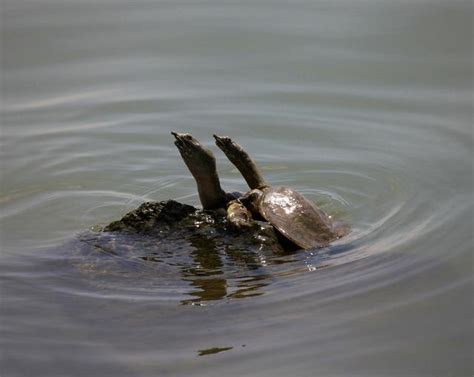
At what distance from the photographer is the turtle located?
4.77 metres

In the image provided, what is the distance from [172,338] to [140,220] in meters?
0.99

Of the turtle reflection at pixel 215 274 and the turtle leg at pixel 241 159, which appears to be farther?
the turtle leg at pixel 241 159

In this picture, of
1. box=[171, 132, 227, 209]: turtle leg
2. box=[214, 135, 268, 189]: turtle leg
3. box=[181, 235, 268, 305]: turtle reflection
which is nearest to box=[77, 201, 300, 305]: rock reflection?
box=[181, 235, 268, 305]: turtle reflection

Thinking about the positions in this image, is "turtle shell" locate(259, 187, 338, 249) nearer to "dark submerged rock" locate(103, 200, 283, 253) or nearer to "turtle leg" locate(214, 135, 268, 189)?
"dark submerged rock" locate(103, 200, 283, 253)

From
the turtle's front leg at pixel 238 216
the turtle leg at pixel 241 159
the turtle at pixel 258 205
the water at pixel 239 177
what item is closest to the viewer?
the water at pixel 239 177

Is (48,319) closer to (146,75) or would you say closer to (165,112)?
(165,112)

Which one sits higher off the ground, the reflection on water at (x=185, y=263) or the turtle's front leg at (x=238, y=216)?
the turtle's front leg at (x=238, y=216)

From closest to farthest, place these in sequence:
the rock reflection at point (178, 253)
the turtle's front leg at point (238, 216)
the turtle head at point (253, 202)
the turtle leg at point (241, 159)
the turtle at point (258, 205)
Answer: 1. the rock reflection at point (178, 253)
2. the turtle's front leg at point (238, 216)
3. the turtle at point (258, 205)
4. the turtle head at point (253, 202)
5. the turtle leg at point (241, 159)

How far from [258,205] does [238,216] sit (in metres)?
0.24

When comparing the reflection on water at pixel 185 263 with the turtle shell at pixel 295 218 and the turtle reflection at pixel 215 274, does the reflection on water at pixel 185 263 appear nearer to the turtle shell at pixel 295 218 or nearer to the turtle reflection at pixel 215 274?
the turtle reflection at pixel 215 274

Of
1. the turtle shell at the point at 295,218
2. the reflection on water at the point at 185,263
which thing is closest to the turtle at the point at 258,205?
the turtle shell at the point at 295,218

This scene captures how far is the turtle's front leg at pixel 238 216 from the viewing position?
15.3 ft

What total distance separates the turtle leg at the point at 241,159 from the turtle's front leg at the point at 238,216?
0.35 m

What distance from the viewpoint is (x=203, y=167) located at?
15.9 feet
